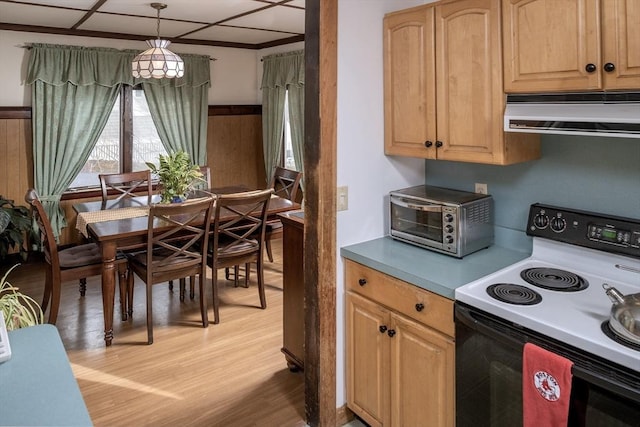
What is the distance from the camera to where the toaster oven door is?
2188 millimetres

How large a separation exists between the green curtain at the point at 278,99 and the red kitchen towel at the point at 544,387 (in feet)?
14.9

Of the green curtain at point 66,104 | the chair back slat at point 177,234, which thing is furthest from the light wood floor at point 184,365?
the green curtain at point 66,104

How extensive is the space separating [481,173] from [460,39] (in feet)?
2.16

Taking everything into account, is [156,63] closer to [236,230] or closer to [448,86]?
[236,230]

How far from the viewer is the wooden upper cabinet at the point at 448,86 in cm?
194

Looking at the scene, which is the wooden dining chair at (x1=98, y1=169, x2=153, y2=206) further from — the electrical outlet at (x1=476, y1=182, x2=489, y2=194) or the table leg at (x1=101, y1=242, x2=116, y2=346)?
the electrical outlet at (x1=476, y1=182, x2=489, y2=194)

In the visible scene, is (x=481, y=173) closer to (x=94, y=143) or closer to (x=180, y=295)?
(x=180, y=295)

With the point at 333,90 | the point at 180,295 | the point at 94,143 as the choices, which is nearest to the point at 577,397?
the point at 333,90

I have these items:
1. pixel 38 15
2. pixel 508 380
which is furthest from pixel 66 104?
pixel 508 380

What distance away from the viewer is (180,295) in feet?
13.5

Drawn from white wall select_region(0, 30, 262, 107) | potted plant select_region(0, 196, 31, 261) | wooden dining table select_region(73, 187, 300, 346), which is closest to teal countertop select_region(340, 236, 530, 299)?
wooden dining table select_region(73, 187, 300, 346)

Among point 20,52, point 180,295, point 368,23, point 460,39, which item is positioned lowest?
point 180,295

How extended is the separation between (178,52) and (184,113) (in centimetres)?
74

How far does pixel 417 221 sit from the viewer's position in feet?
7.51
